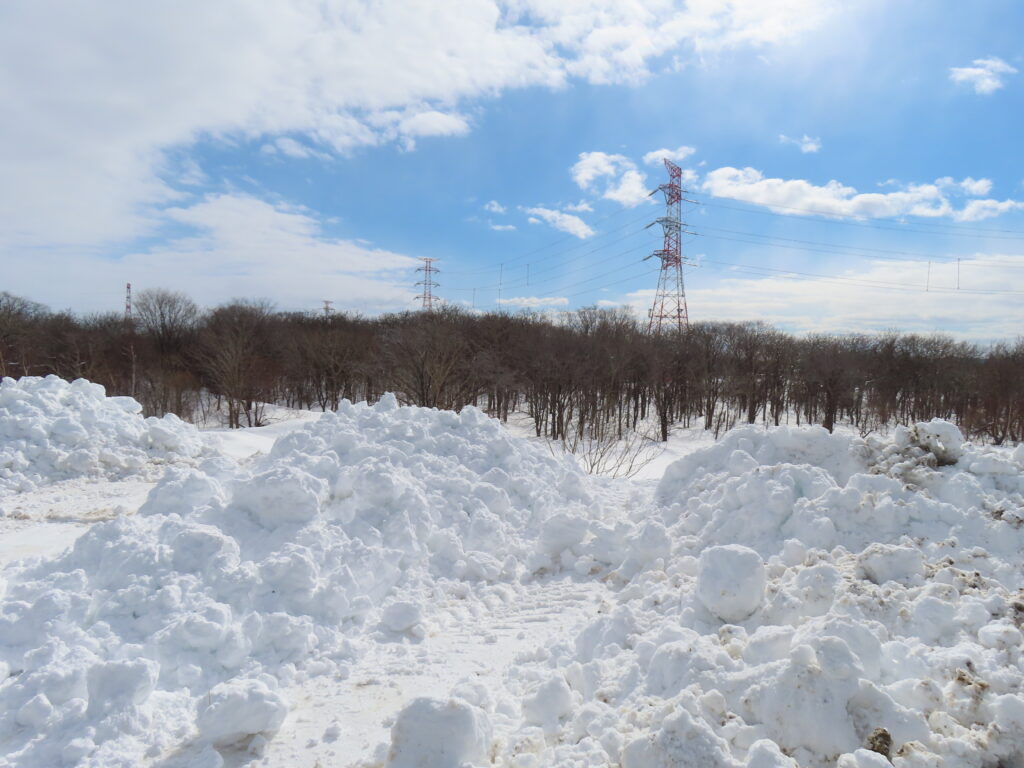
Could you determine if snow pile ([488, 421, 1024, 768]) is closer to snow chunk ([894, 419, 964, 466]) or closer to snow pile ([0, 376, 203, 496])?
snow chunk ([894, 419, 964, 466])

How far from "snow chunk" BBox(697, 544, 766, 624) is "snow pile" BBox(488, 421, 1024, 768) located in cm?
1

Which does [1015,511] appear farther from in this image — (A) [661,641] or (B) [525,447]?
(B) [525,447]

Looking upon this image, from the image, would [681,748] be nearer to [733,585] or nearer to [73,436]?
[733,585]

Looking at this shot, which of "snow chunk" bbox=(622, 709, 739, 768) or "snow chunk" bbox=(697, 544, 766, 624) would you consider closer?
"snow chunk" bbox=(622, 709, 739, 768)

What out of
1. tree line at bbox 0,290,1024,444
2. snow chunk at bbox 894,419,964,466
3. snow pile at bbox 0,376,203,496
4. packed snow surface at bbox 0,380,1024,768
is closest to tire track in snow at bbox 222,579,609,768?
packed snow surface at bbox 0,380,1024,768

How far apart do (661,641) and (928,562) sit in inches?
100

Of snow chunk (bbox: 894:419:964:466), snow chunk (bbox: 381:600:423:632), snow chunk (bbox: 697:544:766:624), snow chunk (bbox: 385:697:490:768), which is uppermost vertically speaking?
snow chunk (bbox: 894:419:964:466)

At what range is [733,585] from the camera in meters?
3.99

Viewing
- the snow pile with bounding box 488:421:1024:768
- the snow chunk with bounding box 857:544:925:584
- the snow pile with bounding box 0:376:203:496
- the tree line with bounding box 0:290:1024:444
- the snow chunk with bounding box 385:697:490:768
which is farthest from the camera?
the tree line with bounding box 0:290:1024:444

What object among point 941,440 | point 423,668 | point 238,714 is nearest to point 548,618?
point 423,668

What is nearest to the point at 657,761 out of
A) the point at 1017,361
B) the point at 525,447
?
the point at 525,447

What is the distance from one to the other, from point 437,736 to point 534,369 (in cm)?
2897

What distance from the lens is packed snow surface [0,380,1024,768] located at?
2861 mm

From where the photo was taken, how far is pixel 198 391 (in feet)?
116
